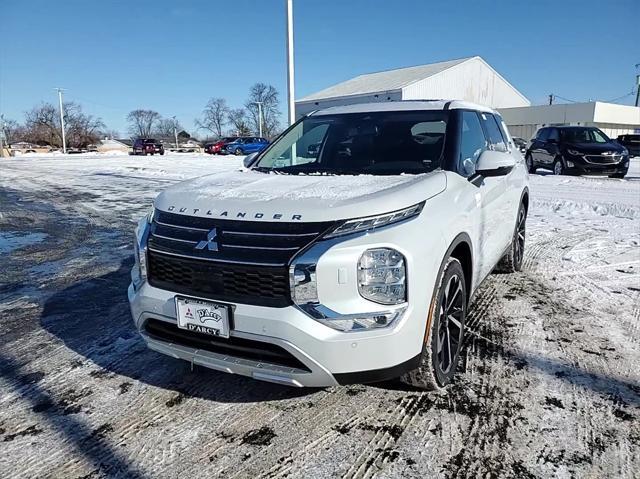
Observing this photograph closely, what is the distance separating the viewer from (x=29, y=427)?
8.52ft

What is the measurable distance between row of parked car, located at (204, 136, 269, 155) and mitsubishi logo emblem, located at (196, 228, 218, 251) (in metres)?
35.8

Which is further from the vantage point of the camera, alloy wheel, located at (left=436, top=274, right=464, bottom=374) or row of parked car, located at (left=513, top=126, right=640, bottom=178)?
row of parked car, located at (left=513, top=126, right=640, bottom=178)

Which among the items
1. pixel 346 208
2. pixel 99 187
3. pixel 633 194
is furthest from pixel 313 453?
pixel 99 187

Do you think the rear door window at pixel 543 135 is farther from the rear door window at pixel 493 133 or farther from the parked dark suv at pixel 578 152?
the rear door window at pixel 493 133

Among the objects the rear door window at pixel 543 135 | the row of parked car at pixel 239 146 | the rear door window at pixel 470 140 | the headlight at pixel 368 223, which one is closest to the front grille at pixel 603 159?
the rear door window at pixel 543 135

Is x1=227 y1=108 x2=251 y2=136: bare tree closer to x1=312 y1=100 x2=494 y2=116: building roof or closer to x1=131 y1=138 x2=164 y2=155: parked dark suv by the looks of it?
x1=131 y1=138 x2=164 y2=155: parked dark suv

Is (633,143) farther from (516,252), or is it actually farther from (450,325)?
(450,325)

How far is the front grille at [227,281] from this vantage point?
232 centimetres

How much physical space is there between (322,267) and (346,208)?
0.33 metres

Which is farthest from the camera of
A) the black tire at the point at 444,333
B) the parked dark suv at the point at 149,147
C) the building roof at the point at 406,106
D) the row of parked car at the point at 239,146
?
the parked dark suv at the point at 149,147

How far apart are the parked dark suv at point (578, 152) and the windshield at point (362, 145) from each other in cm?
1341

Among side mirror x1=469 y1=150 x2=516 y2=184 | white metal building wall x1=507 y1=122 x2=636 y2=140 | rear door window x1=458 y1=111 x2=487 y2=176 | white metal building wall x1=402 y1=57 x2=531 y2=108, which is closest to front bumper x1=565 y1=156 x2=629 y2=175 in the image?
rear door window x1=458 y1=111 x2=487 y2=176

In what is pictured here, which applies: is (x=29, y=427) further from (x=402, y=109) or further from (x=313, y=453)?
(x=402, y=109)

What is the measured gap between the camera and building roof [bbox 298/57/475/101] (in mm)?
43031
